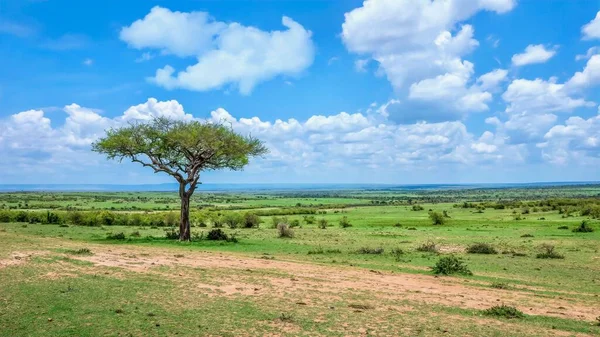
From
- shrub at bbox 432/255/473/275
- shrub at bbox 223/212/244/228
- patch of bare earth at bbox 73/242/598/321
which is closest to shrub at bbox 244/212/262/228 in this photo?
Result: shrub at bbox 223/212/244/228

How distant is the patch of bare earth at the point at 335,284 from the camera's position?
17688mm

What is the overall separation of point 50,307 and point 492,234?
46.5m

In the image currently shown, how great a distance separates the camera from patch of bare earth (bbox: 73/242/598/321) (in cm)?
1769

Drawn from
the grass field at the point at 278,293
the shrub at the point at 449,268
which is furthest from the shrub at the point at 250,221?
the shrub at the point at 449,268

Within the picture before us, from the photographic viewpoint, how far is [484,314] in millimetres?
15703

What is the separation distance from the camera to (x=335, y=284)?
2047 centimetres

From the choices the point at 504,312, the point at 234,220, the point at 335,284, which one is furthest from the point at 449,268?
the point at 234,220

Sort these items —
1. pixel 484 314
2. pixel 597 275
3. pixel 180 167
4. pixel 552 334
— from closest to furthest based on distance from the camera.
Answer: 1. pixel 552 334
2. pixel 484 314
3. pixel 597 275
4. pixel 180 167

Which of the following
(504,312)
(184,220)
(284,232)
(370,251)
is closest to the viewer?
(504,312)

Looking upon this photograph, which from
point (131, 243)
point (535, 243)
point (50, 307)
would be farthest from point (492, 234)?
point (50, 307)

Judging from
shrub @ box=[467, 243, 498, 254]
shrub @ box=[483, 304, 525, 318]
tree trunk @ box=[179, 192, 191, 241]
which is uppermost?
tree trunk @ box=[179, 192, 191, 241]

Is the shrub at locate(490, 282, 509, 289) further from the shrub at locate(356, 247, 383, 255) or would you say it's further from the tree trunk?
the tree trunk

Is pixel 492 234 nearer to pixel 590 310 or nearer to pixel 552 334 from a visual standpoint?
pixel 590 310

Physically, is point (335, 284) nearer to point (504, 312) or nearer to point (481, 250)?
point (504, 312)
